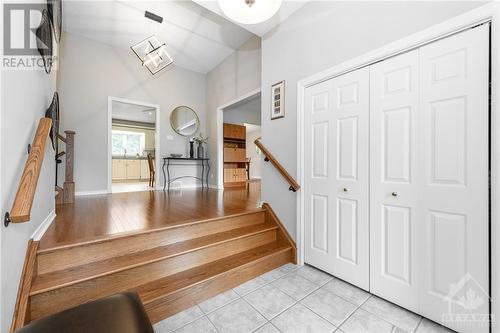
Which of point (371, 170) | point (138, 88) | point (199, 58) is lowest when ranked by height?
point (371, 170)

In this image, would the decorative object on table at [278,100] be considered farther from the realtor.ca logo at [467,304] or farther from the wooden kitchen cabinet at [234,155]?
the wooden kitchen cabinet at [234,155]

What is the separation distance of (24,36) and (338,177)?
2.56 m

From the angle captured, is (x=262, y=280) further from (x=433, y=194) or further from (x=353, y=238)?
(x=433, y=194)

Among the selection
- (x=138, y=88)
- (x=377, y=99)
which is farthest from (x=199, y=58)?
(x=377, y=99)

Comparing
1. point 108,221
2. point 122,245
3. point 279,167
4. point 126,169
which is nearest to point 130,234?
point 122,245

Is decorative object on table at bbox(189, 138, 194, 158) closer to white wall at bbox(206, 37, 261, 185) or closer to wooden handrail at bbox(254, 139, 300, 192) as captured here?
white wall at bbox(206, 37, 261, 185)

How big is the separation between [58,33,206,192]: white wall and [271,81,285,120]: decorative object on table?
134 inches

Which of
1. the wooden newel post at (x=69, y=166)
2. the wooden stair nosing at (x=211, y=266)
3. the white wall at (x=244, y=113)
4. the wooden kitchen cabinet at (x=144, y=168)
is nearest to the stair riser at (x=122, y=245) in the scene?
the wooden stair nosing at (x=211, y=266)

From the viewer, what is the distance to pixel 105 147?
13.5ft

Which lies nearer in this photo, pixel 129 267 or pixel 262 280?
pixel 129 267

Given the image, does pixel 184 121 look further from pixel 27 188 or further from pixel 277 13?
pixel 27 188

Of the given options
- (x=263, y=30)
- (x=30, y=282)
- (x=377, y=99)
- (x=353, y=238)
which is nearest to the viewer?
(x=30, y=282)

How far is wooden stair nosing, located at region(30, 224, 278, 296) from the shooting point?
1.27m

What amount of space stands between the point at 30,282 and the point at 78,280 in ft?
0.75
